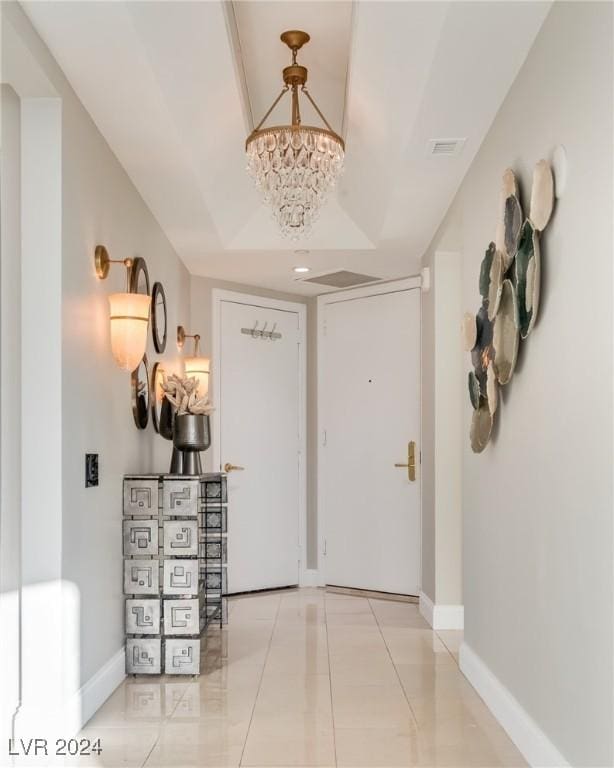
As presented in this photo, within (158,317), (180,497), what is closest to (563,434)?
(180,497)

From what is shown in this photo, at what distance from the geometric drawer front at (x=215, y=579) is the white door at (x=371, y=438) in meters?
1.51

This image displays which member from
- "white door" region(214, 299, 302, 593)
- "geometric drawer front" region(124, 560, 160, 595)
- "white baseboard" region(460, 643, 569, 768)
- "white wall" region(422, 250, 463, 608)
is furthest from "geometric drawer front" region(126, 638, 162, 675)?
"white door" region(214, 299, 302, 593)

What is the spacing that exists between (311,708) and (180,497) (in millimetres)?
1120

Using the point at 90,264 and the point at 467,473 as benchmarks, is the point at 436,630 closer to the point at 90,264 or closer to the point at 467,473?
the point at 467,473

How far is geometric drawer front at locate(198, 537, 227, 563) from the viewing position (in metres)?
4.74

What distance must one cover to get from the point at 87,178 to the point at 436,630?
3.20 metres

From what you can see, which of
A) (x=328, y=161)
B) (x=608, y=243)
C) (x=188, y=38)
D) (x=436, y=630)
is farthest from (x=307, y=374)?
(x=608, y=243)

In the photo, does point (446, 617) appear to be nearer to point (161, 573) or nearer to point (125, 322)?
point (161, 573)

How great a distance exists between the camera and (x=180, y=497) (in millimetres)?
3797

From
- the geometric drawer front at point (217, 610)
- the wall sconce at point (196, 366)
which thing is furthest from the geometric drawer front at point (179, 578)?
the wall sconce at point (196, 366)

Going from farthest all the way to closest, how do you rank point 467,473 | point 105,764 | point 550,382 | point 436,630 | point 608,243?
point 436,630 < point 467,473 < point 105,764 < point 550,382 < point 608,243

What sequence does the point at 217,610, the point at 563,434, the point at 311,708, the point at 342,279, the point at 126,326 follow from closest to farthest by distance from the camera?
the point at 563,434, the point at 311,708, the point at 126,326, the point at 217,610, the point at 342,279

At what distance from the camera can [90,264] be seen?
10.6 ft

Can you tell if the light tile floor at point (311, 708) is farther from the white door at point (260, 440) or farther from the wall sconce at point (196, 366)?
the wall sconce at point (196, 366)
